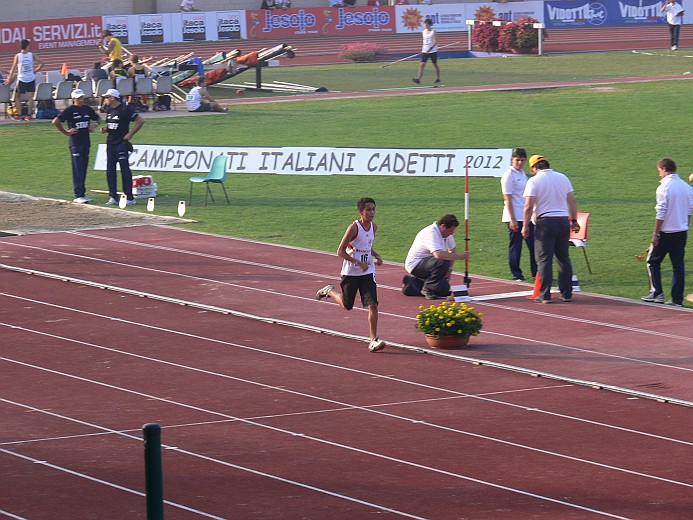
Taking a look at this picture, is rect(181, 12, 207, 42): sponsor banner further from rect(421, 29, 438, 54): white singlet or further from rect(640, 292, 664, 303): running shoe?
rect(640, 292, 664, 303): running shoe

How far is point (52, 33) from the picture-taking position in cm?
5300

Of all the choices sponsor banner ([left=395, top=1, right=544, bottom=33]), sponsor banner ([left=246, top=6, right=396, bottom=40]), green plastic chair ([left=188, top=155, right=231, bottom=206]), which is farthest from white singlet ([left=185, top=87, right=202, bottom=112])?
→ sponsor banner ([left=395, top=1, right=544, bottom=33])

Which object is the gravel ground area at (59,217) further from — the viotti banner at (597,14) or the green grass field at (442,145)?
the viotti banner at (597,14)

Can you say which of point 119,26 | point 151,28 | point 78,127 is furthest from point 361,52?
point 78,127

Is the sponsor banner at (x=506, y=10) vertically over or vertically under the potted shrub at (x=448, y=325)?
over

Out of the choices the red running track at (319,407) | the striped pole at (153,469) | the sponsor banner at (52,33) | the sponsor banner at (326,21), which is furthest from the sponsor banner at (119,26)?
the striped pole at (153,469)

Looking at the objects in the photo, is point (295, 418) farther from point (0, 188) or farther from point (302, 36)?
point (302, 36)

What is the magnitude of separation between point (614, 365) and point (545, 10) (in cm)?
4965

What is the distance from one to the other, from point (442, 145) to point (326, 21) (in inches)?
1266

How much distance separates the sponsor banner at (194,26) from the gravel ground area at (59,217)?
3270 centimetres

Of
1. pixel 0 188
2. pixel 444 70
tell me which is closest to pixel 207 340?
pixel 0 188

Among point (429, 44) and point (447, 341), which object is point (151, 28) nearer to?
point (429, 44)

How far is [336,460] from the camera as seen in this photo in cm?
982

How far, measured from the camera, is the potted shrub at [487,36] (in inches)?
2021
